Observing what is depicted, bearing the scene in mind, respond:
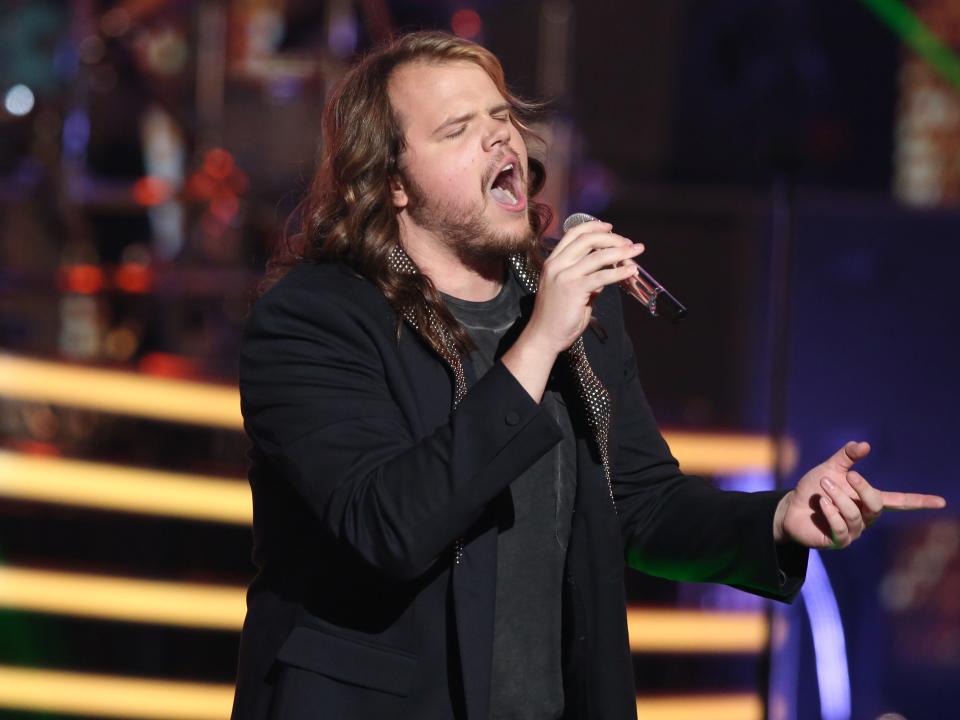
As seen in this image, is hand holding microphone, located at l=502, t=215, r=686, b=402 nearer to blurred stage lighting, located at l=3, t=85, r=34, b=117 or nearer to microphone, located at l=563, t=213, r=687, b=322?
microphone, located at l=563, t=213, r=687, b=322

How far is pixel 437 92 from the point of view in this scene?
2045 millimetres

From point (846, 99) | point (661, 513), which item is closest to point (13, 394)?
point (661, 513)

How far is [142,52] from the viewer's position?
5.17m

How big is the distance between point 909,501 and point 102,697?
2.27 metres

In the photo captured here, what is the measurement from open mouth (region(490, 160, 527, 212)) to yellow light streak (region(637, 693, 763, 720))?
6.76 feet

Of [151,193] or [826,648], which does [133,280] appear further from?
[826,648]

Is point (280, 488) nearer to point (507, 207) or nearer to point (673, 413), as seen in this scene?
point (507, 207)

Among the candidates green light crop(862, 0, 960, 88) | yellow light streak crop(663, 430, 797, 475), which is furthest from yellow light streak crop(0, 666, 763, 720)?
green light crop(862, 0, 960, 88)

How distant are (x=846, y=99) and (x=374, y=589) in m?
4.52

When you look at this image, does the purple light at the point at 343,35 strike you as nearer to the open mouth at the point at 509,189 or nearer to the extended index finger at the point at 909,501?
the open mouth at the point at 509,189

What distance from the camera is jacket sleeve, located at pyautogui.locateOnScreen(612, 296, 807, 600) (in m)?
1.93

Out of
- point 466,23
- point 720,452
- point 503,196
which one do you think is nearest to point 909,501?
point 503,196

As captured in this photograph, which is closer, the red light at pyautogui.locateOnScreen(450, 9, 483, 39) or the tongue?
the tongue

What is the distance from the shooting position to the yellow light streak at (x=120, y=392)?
3521mm
